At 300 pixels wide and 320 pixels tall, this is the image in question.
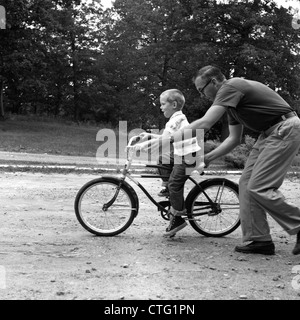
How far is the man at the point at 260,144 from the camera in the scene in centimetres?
498

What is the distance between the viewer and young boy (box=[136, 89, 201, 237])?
5.70 metres

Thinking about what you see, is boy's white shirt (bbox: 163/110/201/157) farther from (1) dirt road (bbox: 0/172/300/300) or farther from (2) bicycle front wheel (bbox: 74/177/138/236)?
(1) dirt road (bbox: 0/172/300/300)

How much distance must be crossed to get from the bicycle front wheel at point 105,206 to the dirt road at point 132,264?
5.6 inches

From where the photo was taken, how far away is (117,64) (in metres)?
46.9

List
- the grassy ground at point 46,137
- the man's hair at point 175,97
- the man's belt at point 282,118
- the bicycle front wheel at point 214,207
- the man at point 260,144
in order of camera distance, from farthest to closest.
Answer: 1. the grassy ground at point 46,137
2. the bicycle front wheel at point 214,207
3. the man's hair at point 175,97
4. the man's belt at point 282,118
5. the man at point 260,144

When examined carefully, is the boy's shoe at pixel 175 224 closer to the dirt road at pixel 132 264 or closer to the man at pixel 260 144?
the dirt road at pixel 132 264

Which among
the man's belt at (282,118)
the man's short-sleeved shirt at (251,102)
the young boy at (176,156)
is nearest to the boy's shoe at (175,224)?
the young boy at (176,156)

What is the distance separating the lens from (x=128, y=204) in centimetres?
595

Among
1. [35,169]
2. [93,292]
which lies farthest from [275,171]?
[35,169]

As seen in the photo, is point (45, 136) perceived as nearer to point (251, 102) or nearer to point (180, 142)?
point (180, 142)

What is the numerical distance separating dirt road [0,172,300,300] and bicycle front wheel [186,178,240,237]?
0.48ft

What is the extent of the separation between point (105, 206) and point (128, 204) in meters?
0.25

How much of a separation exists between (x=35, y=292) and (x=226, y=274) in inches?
62.4

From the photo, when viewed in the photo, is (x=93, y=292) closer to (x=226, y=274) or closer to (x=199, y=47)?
(x=226, y=274)
